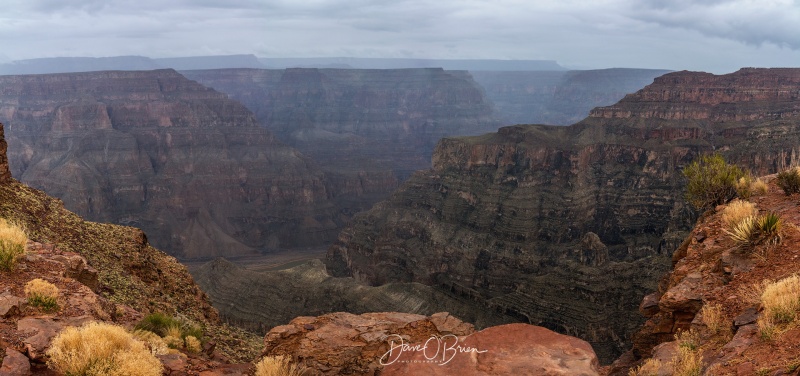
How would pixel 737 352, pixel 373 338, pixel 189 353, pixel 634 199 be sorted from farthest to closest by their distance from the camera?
pixel 634 199 → pixel 189 353 → pixel 373 338 → pixel 737 352

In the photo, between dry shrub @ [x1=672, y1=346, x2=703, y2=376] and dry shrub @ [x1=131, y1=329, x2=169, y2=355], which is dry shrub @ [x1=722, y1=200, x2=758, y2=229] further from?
dry shrub @ [x1=131, y1=329, x2=169, y2=355]

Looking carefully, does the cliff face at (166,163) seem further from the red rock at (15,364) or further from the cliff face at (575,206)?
the red rock at (15,364)

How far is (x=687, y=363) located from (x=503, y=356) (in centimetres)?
348

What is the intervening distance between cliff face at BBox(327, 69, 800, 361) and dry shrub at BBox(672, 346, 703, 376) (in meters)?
37.6

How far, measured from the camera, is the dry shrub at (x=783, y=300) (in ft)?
33.7

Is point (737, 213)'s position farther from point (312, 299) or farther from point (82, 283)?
point (312, 299)

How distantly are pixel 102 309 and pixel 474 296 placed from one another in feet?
160

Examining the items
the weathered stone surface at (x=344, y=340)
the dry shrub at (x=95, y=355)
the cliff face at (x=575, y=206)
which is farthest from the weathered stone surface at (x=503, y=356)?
the cliff face at (x=575, y=206)

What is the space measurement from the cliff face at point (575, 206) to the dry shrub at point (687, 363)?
123 feet

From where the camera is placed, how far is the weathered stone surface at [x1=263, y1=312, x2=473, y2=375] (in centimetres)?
1332

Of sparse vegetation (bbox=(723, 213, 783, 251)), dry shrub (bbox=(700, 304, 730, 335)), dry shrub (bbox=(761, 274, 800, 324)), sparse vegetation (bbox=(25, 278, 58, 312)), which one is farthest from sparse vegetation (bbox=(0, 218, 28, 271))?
sparse vegetation (bbox=(723, 213, 783, 251))

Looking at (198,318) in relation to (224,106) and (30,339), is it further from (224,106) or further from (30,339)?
(224,106)

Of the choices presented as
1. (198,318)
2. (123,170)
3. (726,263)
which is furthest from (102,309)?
(123,170)

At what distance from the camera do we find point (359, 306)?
5334 centimetres
